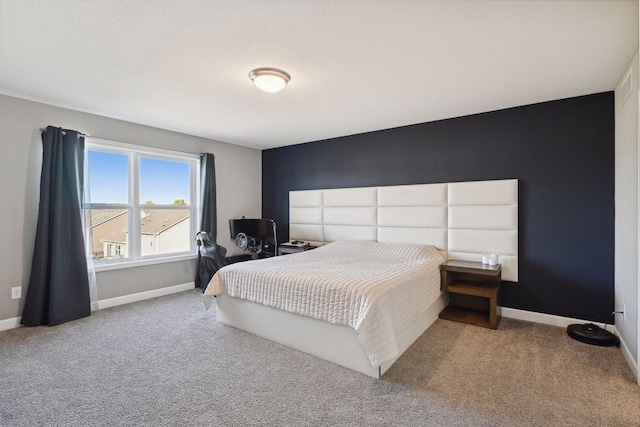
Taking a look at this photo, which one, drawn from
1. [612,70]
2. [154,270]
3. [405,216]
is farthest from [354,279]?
[154,270]

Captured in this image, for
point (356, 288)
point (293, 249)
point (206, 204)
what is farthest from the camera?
point (293, 249)

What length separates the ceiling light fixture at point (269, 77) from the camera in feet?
8.30

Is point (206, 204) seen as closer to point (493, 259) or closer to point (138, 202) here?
point (138, 202)

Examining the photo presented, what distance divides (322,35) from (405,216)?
2703mm

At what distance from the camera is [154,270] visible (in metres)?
4.35

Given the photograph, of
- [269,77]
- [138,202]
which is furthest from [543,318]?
[138,202]

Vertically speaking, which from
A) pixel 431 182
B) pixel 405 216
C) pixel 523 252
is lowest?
pixel 523 252

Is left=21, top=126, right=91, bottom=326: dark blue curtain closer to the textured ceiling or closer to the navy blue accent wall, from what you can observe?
the textured ceiling

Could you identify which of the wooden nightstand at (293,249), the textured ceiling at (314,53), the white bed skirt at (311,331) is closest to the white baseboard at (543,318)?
the white bed skirt at (311,331)

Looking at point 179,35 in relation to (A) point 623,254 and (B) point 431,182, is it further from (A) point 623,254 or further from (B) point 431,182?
(A) point 623,254

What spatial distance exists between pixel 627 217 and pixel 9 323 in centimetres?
585

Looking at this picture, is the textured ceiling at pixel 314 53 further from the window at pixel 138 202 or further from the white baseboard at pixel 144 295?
the white baseboard at pixel 144 295

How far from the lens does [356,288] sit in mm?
2377

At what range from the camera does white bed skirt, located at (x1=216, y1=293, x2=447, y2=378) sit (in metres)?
2.38
